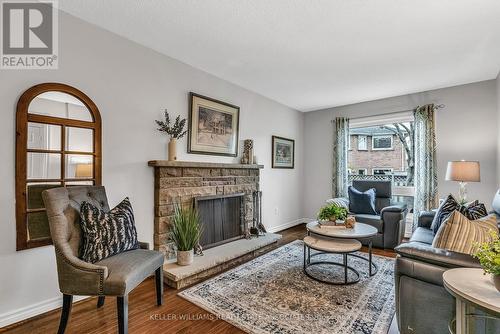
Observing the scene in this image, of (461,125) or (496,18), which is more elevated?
(496,18)

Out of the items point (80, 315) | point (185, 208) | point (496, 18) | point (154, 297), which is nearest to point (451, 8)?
point (496, 18)

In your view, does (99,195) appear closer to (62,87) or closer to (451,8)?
(62,87)

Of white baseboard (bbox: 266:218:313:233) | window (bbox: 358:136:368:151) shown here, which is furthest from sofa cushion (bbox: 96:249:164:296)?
window (bbox: 358:136:368:151)

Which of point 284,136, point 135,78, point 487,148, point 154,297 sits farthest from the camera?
point 284,136

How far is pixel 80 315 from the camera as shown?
1.97 m

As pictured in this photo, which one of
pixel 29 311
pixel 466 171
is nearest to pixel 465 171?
pixel 466 171

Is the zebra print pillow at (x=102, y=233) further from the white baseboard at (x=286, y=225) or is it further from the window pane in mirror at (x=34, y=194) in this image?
the white baseboard at (x=286, y=225)

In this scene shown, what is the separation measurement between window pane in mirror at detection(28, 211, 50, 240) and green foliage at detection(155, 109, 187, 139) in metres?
1.35

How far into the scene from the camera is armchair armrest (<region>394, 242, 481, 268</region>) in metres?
1.41

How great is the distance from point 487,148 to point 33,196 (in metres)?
5.43

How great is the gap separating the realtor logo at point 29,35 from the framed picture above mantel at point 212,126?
4.71 ft

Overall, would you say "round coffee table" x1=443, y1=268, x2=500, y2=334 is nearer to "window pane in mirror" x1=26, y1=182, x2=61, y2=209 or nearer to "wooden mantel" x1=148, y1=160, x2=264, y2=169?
"wooden mantel" x1=148, y1=160, x2=264, y2=169

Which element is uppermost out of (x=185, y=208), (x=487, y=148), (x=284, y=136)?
(x=284, y=136)

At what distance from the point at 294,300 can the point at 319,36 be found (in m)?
2.52
